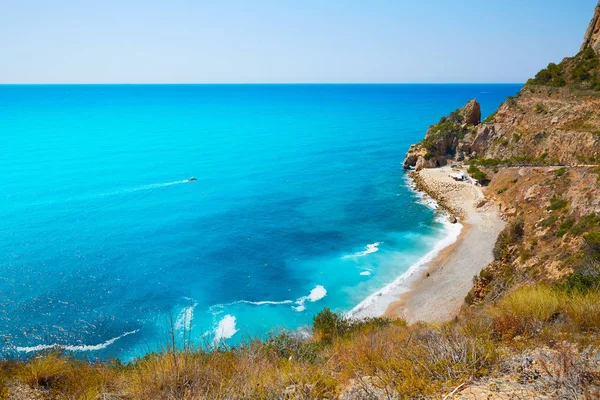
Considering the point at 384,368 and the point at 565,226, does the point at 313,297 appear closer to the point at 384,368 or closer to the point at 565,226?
the point at 565,226

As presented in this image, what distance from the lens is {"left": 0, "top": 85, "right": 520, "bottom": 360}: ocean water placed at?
24984 millimetres

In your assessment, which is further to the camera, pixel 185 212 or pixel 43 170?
pixel 43 170

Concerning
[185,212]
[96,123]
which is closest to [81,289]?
[185,212]

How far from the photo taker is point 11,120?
11662 cm

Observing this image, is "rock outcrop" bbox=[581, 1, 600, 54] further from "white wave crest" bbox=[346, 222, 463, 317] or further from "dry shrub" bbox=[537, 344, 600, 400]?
"dry shrub" bbox=[537, 344, 600, 400]

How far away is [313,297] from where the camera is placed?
1115 inches

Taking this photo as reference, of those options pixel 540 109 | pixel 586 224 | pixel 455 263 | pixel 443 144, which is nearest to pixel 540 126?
pixel 540 109

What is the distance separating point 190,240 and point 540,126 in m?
44.9

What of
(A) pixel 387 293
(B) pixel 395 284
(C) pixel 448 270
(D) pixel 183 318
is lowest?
(D) pixel 183 318

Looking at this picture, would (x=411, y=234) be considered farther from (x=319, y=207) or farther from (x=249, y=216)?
(x=249, y=216)

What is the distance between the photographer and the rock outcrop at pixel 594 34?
54.1m

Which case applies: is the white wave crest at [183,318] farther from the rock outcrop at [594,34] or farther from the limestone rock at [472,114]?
the rock outcrop at [594,34]

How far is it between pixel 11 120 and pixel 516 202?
13706 centimetres

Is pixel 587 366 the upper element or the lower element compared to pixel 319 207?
upper
